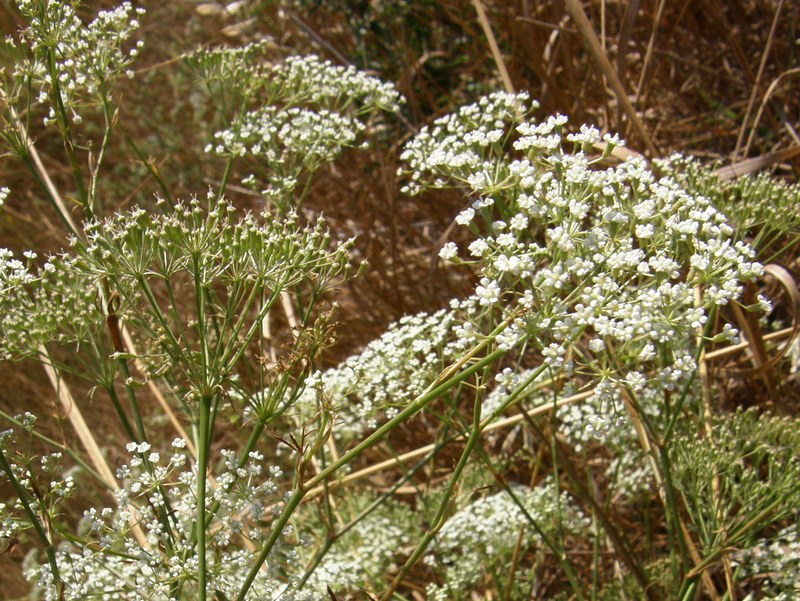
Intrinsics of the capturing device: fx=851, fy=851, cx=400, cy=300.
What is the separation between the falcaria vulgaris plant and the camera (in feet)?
5.28

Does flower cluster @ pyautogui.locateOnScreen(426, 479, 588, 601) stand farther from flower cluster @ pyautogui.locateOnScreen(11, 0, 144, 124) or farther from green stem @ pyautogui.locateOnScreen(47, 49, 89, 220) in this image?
flower cluster @ pyautogui.locateOnScreen(11, 0, 144, 124)

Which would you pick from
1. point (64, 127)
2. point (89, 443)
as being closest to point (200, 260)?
point (64, 127)

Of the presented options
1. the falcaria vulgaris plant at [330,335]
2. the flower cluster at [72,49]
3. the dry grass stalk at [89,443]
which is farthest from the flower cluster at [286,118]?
the dry grass stalk at [89,443]

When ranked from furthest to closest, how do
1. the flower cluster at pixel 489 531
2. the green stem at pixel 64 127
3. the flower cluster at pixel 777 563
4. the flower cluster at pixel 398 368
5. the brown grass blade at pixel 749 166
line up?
the flower cluster at pixel 489 531 < the brown grass blade at pixel 749 166 < the flower cluster at pixel 777 563 < the flower cluster at pixel 398 368 < the green stem at pixel 64 127

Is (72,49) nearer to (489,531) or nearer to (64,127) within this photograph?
(64,127)

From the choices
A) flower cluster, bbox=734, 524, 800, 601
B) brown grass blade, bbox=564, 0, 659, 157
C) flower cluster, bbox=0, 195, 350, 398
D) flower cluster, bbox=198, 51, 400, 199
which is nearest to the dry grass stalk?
flower cluster, bbox=0, 195, 350, 398

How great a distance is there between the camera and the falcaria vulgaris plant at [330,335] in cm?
161

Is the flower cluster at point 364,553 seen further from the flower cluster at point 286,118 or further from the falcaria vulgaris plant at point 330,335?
the flower cluster at point 286,118

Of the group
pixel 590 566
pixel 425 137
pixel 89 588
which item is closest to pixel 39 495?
pixel 89 588

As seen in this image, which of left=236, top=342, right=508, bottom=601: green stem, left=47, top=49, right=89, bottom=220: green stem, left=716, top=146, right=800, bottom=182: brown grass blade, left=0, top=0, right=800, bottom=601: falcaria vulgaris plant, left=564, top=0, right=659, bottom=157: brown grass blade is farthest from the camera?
left=564, top=0, right=659, bottom=157: brown grass blade

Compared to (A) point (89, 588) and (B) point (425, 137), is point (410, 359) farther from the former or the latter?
(A) point (89, 588)

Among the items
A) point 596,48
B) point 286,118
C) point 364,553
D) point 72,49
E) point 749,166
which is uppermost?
point 72,49

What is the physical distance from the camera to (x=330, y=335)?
1881 mm

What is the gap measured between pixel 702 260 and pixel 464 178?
599mm
